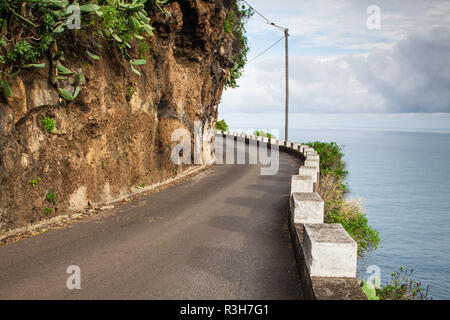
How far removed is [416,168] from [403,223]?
92254 mm

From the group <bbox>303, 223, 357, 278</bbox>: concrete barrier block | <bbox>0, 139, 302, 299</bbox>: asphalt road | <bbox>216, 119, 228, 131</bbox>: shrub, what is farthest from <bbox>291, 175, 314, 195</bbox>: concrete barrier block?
<bbox>216, 119, 228, 131</bbox>: shrub

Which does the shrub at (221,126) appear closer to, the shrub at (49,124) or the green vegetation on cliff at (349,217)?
the green vegetation on cliff at (349,217)

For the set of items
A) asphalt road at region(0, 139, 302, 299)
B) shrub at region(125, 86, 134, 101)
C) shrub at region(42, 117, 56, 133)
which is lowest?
asphalt road at region(0, 139, 302, 299)

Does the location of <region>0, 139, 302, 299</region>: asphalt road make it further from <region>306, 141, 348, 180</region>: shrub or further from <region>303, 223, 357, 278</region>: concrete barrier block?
<region>306, 141, 348, 180</region>: shrub

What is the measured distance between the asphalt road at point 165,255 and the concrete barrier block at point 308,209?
82cm

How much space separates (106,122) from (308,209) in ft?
24.2

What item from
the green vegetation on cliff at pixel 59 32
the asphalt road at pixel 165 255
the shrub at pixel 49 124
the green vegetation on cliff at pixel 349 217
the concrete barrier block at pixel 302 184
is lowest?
the green vegetation on cliff at pixel 349 217

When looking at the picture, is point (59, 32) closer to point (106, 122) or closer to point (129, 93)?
point (106, 122)

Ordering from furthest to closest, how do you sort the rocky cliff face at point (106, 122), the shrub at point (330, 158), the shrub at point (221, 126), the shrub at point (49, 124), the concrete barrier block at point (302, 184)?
the shrub at point (221, 126), the shrub at point (330, 158), the concrete barrier block at point (302, 184), the shrub at point (49, 124), the rocky cliff face at point (106, 122)

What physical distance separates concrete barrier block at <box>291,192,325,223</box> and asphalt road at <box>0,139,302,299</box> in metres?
0.82

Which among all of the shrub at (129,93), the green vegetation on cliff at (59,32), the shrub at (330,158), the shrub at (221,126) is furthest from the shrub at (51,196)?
the shrub at (221,126)

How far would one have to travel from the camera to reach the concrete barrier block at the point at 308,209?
26.3 feet

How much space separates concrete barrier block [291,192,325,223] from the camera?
8016mm

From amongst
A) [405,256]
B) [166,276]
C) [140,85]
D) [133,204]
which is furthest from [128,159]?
[405,256]
